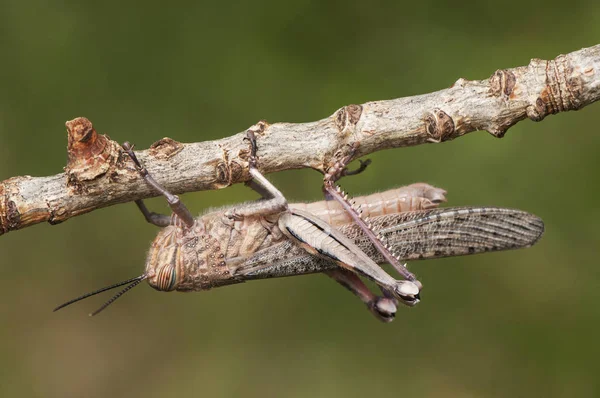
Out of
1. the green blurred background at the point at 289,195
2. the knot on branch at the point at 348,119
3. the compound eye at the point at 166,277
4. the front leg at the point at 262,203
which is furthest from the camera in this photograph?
the green blurred background at the point at 289,195

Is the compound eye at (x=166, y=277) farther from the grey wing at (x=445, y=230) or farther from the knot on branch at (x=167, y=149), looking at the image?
the grey wing at (x=445, y=230)

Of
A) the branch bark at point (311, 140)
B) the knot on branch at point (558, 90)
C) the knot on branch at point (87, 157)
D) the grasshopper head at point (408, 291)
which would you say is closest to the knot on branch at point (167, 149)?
the branch bark at point (311, 140)

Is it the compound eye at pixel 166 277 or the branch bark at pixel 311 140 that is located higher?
the branch bark at pixel 311 140

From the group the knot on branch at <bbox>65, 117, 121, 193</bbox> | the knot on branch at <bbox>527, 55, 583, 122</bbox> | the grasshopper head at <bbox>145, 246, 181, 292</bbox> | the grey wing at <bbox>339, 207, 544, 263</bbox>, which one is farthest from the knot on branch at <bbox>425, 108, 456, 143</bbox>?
the grasshopper head at <bbox>145, 246, 181, 292</bbox>

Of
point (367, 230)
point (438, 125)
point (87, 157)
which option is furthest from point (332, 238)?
point (87, 157)

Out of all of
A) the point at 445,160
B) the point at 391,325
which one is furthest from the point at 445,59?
the point at 391,325

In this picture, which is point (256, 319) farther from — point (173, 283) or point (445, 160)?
point (445, 160)

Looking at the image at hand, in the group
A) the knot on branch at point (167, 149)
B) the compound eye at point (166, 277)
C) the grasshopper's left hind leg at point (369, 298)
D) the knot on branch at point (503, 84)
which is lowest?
the compound eye at point (166, 277)
